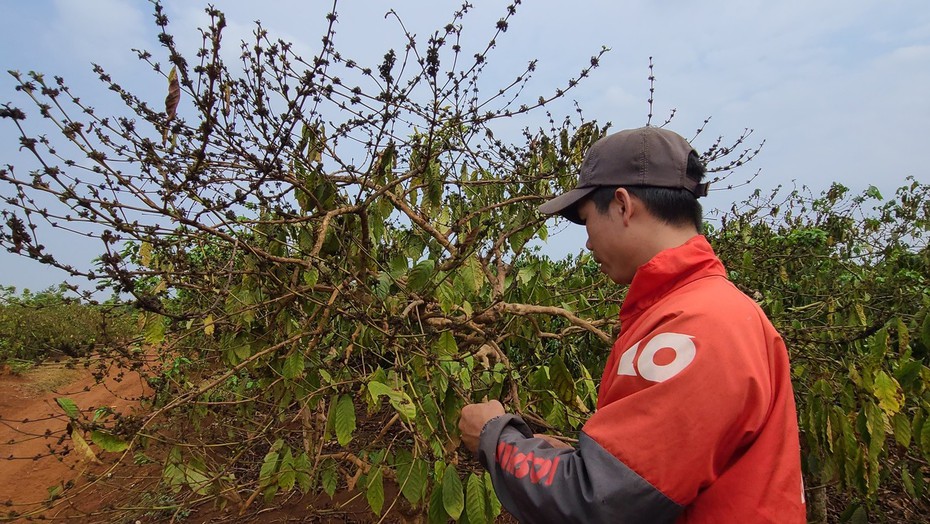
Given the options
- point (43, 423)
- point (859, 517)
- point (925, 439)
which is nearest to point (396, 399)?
point (925, 439)

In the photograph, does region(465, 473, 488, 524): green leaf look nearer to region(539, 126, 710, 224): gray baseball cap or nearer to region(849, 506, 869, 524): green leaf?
region(539, 126, 710, 224): gray baseball cap

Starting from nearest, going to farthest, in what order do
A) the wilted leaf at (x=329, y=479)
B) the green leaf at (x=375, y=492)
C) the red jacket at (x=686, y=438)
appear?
the red jacket at (x=686, y=438)
the green leaf at (x=375, y=492)
the wilted leaf at (x=329, y=479)

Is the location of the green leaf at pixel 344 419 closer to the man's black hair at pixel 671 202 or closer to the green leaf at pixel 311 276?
the green leaf at pixel 311 276

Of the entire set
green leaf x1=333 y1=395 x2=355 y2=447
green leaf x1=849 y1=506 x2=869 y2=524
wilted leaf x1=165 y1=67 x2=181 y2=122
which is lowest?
green leaf x1=849 y1=506 x2=869 y2=524

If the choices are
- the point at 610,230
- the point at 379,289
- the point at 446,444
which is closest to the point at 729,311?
the point at 610,230

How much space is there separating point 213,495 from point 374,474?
77cm

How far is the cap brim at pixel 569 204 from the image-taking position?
1307 millimetres

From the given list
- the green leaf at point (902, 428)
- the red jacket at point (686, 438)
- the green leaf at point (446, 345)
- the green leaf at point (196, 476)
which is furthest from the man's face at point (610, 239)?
the green leaf at point (902, 428)

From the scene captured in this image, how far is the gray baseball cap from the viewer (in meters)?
1.21

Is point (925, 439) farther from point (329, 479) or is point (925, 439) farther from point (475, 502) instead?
point (329, 479)

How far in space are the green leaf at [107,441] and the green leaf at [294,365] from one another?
614 mm

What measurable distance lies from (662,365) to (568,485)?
275 mm

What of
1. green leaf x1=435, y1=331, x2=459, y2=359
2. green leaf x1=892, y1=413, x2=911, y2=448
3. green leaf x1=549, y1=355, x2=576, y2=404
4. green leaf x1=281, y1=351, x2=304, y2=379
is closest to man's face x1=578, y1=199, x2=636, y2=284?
green leaf x1=549, y1=355, x2=576, y2=404

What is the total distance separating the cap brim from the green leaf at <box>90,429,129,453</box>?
4.84ft
